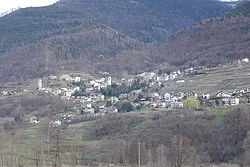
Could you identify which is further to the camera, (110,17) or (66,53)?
(110,17)

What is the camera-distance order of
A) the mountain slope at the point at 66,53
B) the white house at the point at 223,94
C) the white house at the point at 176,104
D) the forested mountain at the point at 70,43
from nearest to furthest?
the white house at the point at 223,94 → the white house at the point at 176,104 → the mountain slope at the point at 66,53 → the forested mountain at the point at 70,43

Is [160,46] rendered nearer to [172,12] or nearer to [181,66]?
[181,66]

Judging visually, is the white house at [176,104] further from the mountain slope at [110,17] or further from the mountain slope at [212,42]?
the mountain slope at [110,17]

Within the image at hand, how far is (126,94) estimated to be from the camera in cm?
5984

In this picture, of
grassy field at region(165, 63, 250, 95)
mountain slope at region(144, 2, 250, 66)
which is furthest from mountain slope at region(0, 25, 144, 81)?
grassy field at region(165, 63, 250, 95)

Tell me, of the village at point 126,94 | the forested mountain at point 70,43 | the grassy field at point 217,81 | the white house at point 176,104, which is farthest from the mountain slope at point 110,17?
the white house at point 176,104

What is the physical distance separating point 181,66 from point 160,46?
17.6 meters

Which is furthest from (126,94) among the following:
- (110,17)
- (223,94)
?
(110,17)

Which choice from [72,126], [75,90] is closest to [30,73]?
[75,90]

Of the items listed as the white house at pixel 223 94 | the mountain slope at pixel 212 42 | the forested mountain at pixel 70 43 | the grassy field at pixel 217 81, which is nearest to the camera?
the white house at pixel 223 94

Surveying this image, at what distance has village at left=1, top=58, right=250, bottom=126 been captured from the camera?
43719mm

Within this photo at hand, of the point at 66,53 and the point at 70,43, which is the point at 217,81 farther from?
the point at 70,43

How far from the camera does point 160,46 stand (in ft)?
299

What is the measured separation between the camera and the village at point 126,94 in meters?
43.7
